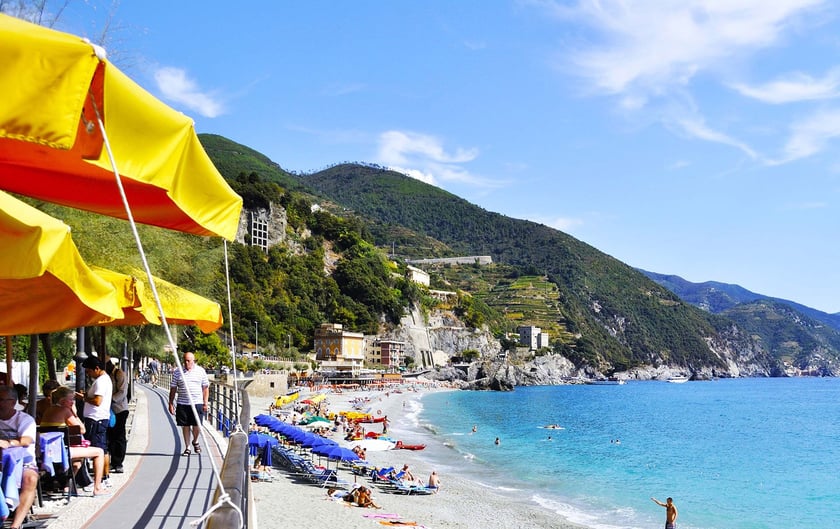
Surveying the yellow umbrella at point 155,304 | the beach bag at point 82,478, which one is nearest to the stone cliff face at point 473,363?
the yellow umbrella at point 155,304

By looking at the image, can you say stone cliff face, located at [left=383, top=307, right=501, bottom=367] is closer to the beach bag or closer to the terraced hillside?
the terraced hillside

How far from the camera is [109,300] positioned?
4.03 meters

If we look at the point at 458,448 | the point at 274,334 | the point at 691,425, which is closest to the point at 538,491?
the point at 458,448

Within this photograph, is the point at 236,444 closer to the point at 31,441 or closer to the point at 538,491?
the point at 31,441

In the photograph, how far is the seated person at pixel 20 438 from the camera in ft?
15.3

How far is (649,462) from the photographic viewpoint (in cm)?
3638

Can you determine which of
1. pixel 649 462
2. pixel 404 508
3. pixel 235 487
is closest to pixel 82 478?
A: pixel 235 487

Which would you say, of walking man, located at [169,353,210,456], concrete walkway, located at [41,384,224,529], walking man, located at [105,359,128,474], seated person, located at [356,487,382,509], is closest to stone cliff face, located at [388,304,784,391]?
seated person, located at [356,487,382,509]

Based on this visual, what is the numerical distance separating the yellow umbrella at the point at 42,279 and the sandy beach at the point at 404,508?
10.7 metres

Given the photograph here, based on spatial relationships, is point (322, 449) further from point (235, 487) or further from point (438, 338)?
point (438, 338)

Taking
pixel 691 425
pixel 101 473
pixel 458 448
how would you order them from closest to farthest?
1. pixel 101 473
2. pixel 458 448
3. pixel 691 425

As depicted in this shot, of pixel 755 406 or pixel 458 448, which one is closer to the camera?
pixel 458 448

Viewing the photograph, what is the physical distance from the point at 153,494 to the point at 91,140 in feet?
16.3

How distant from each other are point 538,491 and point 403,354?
278 feet
